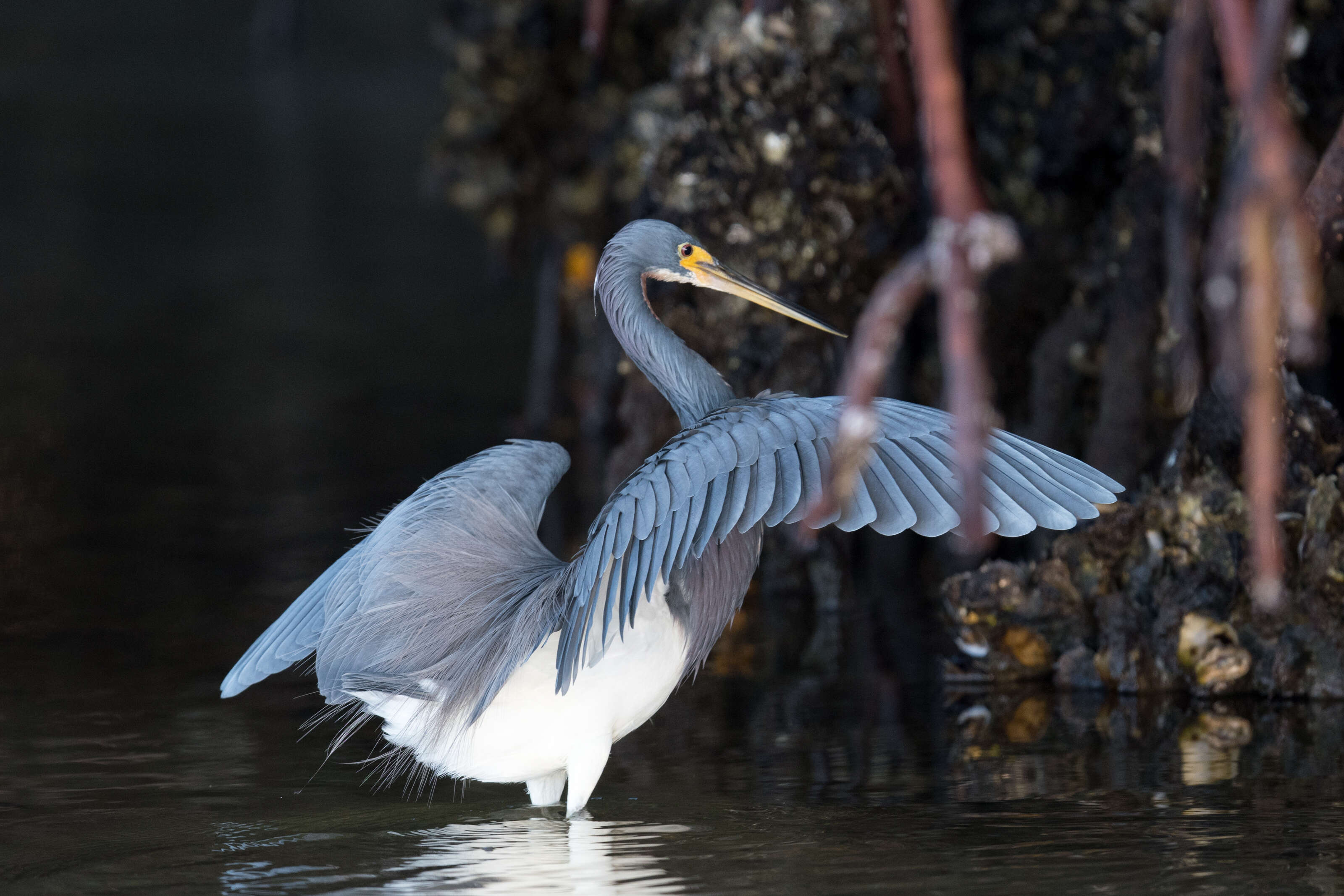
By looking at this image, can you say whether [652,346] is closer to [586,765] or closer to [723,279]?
[723,279]

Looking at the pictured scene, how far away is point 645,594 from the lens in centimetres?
377

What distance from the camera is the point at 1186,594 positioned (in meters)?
5.35

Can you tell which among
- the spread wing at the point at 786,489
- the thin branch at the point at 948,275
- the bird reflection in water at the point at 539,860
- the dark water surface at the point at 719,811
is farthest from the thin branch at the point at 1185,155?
the bird reflection in water at the point at 539,860

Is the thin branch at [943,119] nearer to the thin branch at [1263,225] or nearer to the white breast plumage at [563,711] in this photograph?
the thin branch at [1263,225]

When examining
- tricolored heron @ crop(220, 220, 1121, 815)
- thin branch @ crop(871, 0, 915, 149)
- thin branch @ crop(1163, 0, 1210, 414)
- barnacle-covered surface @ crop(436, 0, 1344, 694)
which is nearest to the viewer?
thin branch @ crop(1163, 0, 1210, 414)

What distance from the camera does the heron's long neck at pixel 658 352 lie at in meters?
4.64

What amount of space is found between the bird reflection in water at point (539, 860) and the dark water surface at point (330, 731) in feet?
0.04

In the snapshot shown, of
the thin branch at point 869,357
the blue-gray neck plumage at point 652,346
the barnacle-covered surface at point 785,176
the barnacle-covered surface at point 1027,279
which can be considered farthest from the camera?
the barnacle-covered surface at point 785,176

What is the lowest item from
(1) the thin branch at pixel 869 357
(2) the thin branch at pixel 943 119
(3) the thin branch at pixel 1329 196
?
(1) the thin branch at pixel 869 357

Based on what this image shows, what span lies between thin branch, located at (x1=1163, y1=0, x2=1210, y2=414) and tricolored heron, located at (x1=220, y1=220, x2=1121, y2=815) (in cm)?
133

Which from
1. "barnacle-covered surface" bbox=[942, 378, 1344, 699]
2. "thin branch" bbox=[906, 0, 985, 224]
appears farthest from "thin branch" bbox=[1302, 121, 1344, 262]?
"thin branch" bbox=[906, 0, 985, 224]

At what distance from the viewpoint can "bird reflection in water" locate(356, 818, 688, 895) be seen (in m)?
3.74

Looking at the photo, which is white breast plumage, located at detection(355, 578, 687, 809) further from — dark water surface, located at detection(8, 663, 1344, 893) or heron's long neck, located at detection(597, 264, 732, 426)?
heron's long neck, located at detection(597, 264, 732, 426)

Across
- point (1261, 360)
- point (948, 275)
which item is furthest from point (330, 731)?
point (1261, 360)
